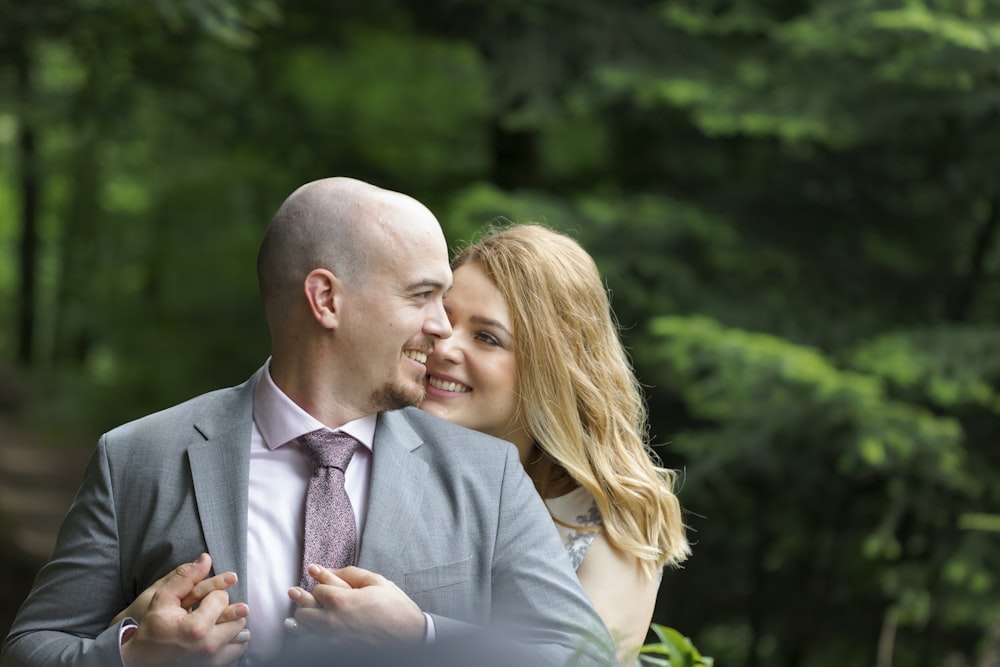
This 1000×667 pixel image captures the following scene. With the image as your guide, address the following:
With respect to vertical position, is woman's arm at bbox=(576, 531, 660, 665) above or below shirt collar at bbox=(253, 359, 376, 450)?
below

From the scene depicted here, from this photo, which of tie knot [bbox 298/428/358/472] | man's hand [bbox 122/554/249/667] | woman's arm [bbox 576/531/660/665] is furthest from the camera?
woman's arm [bbox 576/531/660/665]

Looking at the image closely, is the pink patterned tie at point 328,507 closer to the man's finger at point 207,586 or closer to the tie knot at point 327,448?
the tie knot at point 327,448

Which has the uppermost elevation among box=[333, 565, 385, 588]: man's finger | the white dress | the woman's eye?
the woman's eye

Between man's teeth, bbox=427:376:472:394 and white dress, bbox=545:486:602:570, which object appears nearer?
white dress, bbox=545:486:602:570

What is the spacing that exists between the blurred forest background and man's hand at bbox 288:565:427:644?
3.45 meters

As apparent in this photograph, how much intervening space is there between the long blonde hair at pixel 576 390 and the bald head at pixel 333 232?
0.53 m

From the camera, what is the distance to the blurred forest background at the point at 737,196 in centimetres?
619

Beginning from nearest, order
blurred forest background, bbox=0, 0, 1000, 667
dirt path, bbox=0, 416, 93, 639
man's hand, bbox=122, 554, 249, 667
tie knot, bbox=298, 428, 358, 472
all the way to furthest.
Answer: man's hand, bbox=122, 554, 249, 667
tie knot, bbox=298, 428, 358, 472
blurred forest background, bbox=0, 0, 1000, 667
dirt path, bbox=0, 416, 93, 639

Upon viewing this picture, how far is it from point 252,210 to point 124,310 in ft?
7.48

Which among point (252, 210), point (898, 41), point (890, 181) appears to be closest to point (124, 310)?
point (252, 210)

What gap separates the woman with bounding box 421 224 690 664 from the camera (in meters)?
2.79

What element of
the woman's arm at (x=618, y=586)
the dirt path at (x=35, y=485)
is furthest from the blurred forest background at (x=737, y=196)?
the woman's arm at (x=618, y=586)

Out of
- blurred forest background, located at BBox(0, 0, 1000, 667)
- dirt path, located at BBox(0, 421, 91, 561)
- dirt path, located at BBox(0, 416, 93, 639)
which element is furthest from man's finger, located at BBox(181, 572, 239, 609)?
dirt path, located at BBox(0, 421, 91, 561)

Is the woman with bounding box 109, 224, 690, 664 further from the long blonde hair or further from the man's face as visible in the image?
the man's face
